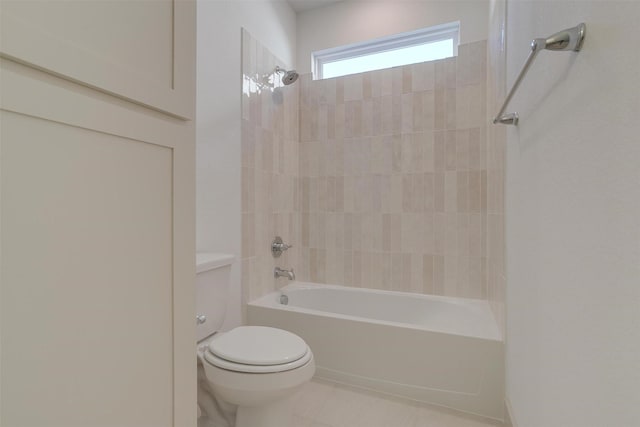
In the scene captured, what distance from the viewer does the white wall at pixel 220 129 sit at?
1707 millimetres

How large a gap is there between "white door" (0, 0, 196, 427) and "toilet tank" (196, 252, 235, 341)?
815mm

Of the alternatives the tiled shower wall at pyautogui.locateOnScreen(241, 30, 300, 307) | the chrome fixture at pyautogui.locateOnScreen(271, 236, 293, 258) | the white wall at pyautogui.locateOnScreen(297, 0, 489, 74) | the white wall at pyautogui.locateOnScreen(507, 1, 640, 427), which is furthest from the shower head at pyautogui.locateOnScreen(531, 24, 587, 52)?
the chrome fixture at pyautogui.locateOnScreen(271, 236, 293, 258)

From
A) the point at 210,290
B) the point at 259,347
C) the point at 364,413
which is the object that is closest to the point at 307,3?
the point at 210,290

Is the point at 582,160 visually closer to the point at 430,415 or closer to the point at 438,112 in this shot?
the point at 430,415

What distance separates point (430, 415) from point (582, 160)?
145 cm

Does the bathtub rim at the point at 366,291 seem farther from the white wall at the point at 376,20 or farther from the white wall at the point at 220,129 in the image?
the white wall at the point at 376,20

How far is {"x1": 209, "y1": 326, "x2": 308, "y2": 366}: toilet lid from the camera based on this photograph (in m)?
1.19

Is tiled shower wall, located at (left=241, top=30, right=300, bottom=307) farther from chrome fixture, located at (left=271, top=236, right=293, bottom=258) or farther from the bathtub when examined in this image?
the bathtub

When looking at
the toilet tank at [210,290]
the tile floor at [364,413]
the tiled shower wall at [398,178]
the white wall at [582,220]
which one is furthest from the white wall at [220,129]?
the white wall at [582,220]

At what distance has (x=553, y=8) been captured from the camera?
2.65 ft

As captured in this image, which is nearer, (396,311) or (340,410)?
(340,410)

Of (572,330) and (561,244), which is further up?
(561,244)

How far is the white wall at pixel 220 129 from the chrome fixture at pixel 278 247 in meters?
0.37

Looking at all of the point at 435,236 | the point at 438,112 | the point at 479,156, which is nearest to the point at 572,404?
the point at 435,236
